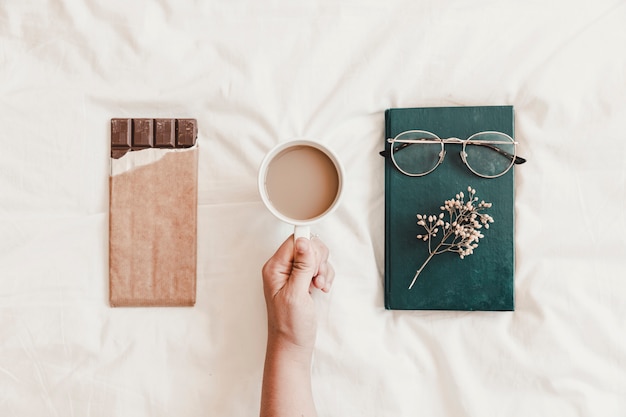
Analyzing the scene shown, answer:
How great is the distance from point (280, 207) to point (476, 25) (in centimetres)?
47

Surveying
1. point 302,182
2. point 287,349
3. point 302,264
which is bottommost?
point 287,349

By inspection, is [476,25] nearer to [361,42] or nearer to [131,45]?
[361,42]

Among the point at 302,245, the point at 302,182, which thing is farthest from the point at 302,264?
the point at 302,182

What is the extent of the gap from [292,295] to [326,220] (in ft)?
0.54

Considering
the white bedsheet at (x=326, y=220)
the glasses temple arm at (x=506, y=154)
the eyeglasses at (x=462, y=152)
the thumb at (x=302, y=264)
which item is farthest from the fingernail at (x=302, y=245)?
the glasses temple arm at (x=506, y=154)

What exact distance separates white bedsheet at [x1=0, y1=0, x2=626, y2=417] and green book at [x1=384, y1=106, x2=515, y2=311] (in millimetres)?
27

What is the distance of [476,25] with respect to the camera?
898 mm

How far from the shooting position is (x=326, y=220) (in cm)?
91

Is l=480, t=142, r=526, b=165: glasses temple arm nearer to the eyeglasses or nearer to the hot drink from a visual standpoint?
the eyeglasses

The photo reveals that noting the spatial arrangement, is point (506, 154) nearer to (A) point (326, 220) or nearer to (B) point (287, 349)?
(A) point (326, 220)

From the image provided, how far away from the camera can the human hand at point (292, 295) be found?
797 mm

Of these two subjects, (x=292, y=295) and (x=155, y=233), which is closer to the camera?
(x=292, y=295)

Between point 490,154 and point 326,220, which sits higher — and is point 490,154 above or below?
above

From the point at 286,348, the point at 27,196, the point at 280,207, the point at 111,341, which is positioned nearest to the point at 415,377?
the point at 286,348
